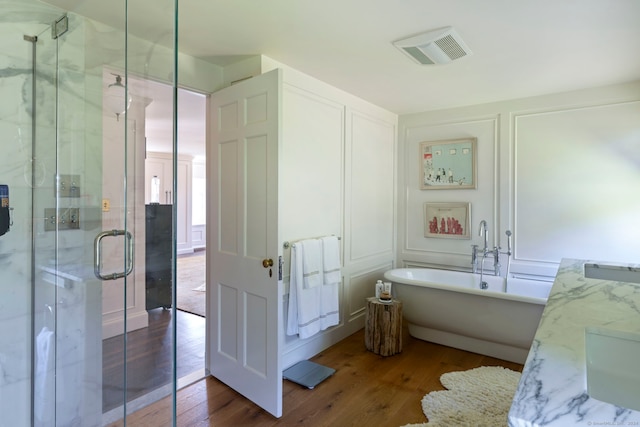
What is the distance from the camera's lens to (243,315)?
2330 mm

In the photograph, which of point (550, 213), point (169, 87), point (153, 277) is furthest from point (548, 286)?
point (169, 87)

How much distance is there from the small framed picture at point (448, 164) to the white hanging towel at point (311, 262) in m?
1.76

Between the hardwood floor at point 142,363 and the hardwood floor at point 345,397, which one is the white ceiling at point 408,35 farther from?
the hardwood floor at point 345,397

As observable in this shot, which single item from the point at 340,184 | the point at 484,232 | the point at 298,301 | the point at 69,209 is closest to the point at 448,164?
the point at 484,232

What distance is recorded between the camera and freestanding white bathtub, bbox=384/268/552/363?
8.88ft

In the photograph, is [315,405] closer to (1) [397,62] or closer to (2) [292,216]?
(2) [292,216]

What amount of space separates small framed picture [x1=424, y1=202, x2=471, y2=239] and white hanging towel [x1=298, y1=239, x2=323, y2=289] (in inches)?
64.9

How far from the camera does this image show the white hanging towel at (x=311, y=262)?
8.71 feet

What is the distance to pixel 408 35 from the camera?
6.85ft

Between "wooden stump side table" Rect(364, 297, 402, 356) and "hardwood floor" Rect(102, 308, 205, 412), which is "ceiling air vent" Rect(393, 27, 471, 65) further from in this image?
"hardwood floor" Rect(102, 308, 205, 412)

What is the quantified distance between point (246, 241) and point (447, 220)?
239 centimetres

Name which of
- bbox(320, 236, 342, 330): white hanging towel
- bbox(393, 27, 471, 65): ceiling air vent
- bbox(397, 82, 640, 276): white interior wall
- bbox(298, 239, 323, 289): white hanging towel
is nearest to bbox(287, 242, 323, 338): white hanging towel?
bbox(298, 239, 323, 289): white hanging towel

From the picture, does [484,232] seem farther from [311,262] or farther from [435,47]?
[435,47]

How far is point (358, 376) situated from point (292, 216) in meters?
1.31
